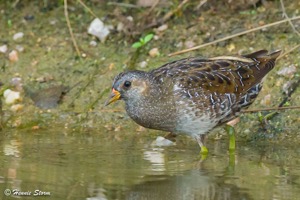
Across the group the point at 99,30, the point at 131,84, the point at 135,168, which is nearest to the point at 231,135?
the point at 131,84

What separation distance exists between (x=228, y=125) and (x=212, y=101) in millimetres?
499

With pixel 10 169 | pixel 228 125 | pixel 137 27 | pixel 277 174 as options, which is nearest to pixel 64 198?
pixel 10 169

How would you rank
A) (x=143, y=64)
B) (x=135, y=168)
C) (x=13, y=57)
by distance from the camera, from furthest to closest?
(x=13, y=57) < (x=143, y=64) < (x=135, y=168)

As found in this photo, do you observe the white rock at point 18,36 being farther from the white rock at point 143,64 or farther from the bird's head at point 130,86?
the bird's head at point 130,86

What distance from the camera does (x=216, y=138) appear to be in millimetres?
8984

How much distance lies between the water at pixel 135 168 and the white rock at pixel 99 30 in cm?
146

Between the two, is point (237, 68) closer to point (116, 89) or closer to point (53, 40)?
point (116, 89)

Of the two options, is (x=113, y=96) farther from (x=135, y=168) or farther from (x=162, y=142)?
(x=135, y=168)

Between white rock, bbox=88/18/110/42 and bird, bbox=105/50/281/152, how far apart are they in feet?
6.16

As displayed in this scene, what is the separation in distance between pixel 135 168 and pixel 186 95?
96cm

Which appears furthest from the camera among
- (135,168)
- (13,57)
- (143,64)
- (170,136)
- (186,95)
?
(13,57)

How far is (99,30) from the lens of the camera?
33.6 ft

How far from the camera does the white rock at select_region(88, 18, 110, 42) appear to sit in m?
10.2

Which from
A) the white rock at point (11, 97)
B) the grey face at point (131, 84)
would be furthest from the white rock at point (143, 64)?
the grey face at point (131, 84)
